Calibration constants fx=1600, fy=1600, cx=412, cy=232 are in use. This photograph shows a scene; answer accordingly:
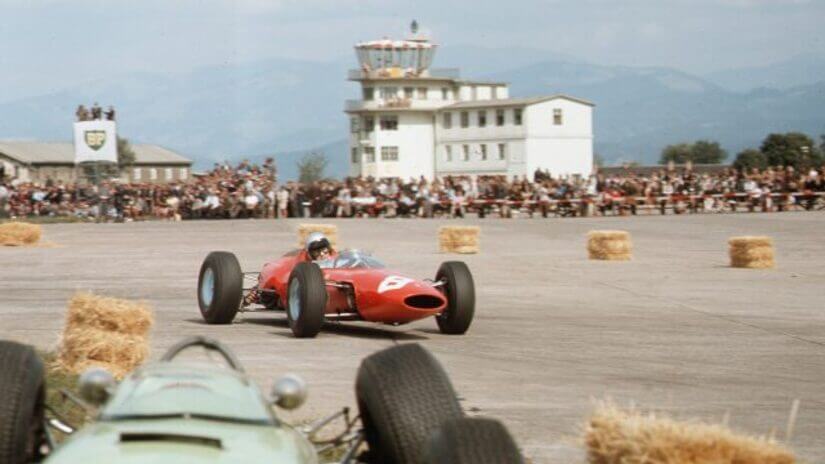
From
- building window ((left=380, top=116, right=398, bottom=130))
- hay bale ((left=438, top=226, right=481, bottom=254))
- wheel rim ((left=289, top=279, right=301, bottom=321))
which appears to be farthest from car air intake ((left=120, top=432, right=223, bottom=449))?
building window ((left=380, top=116, right=398, bottom=130))

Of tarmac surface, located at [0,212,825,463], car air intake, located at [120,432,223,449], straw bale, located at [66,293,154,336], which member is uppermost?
car air intake, located at [120,432,223,449]

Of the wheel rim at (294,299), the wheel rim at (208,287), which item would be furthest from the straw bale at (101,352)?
the wheel rim at (208,287)

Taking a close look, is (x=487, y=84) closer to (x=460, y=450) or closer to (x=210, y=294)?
(x=210, y=294)

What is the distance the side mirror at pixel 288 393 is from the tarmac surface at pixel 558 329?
123cm

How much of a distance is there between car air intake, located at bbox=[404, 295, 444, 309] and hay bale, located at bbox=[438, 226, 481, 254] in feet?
56.0

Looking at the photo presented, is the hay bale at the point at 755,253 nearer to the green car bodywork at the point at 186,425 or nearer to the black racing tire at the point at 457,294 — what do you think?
the black racing tire at the point at 457,294

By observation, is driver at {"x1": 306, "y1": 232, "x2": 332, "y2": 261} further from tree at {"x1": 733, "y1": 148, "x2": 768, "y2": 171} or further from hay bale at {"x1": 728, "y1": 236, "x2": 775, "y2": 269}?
tree at {"x1": 733, "y1": 148, "x2": 768, "y2": 171}

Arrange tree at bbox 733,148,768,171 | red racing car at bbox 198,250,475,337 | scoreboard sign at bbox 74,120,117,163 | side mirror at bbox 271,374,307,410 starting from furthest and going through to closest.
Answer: tree at bbox 733,148,768,171 → scoreboard sign at bbox 74,120,117,163 → red racing car at bbox 198,250,475,337 → side mirror at bbox 271,374,307,410

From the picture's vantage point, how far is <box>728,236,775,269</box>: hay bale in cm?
2816

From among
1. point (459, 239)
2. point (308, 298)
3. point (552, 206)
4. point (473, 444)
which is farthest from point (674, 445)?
point (552, 206)

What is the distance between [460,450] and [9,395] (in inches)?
93.6

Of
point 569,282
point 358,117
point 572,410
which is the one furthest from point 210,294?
point 358,117

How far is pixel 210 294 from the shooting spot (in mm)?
17656

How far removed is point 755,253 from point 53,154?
13247cm
